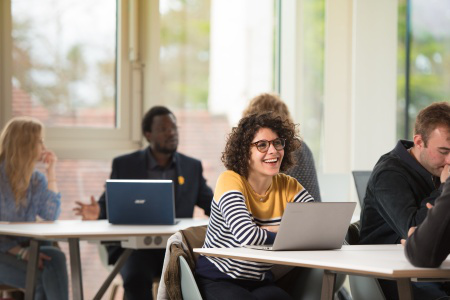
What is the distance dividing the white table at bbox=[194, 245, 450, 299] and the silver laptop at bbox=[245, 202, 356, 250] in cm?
5

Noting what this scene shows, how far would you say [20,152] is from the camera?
15.1 ft

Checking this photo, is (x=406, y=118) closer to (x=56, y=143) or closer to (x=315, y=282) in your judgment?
(x=56, y=143)

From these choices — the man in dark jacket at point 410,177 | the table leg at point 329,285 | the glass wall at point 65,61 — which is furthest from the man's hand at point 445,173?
the glass wall at point 65,61

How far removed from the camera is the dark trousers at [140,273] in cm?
449

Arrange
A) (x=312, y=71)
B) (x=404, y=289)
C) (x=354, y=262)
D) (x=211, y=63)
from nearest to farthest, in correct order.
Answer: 1. (x=354, y=262)
2. (x=404, y=289)
3. (x=312, y=71)
4. (x=211, y=63)

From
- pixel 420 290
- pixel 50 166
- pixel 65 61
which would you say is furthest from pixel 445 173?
pixel 65 61

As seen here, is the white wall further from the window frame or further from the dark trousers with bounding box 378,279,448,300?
the dark trousers with bounding box 378,279,448,300

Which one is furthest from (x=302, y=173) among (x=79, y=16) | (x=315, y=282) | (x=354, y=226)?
(x=79, y=16)

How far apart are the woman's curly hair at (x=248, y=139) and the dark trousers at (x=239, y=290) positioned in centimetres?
47

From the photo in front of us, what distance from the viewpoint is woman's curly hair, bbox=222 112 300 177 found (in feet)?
10.4

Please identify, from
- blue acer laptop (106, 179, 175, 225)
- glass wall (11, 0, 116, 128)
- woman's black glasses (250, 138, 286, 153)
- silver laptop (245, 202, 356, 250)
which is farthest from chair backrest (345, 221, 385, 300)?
glass wall (11, 0, 116, 128)

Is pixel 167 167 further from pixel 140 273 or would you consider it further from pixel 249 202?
pixel 249 202

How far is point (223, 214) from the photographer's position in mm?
2980

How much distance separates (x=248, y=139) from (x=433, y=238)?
3.83 feet
